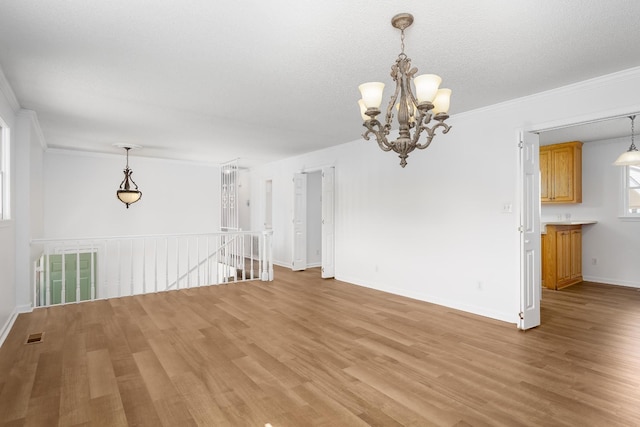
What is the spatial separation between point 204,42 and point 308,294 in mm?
3791

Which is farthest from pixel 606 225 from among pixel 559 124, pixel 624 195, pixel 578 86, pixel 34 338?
pixel 34 338

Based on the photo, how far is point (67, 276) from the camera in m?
6.22

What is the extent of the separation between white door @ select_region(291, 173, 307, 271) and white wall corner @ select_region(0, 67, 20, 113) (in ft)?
14.9

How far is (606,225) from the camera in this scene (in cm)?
612

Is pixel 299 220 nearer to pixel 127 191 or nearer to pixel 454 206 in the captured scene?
pixel 127 191

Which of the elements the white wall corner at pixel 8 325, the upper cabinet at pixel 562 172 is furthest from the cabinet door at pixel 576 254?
the white wall corner at pixel 8 325

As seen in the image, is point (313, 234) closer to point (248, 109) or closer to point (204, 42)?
point (248, 109)

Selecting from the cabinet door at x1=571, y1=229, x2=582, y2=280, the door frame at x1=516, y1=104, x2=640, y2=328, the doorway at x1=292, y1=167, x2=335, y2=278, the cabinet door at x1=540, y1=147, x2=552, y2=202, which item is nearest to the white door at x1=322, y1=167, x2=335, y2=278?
the doorway at x1=292, y1=167, x2=335, y2=278

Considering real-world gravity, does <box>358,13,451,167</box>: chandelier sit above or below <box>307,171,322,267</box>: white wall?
above

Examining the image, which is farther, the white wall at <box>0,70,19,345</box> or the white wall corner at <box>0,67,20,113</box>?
the white wall at <box>0,70,19,345</box>

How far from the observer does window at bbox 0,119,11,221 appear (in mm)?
3605

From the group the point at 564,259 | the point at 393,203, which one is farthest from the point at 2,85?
the point at 564,259

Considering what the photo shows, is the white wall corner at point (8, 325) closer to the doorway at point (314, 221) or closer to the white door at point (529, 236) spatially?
the doorway at point (314, 221)

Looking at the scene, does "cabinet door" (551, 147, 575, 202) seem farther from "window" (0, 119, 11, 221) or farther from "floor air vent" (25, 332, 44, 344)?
"window" (0, 119, 11, 221)
